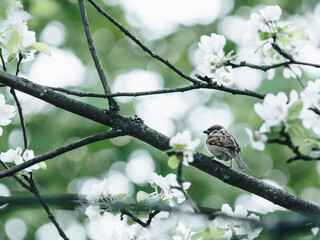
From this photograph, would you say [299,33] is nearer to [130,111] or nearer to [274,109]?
[274,109]

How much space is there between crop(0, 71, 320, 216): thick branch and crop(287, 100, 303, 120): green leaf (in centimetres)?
59

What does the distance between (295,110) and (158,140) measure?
77cm

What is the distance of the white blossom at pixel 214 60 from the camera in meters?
2.21

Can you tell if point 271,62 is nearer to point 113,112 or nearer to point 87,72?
point 113,112

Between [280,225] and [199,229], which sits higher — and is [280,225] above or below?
below

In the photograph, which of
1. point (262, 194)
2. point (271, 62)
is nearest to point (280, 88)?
point (271, 62)

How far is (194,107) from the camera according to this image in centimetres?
942

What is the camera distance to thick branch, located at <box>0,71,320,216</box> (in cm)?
211

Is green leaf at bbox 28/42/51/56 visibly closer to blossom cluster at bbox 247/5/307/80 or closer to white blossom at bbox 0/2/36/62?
white blossom at bbox 0/2/36/62

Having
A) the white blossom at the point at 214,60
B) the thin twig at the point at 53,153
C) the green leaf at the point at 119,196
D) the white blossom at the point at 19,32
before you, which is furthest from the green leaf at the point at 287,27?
the white blossom at the point at 19,32

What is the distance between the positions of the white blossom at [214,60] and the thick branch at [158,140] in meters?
0.39

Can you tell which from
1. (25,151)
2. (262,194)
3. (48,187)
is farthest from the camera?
(48,187)

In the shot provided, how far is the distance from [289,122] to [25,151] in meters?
1.39

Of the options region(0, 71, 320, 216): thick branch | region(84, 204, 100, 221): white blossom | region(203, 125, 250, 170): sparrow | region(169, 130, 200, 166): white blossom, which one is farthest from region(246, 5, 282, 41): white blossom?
region(203, 125, 250, 170): sparrow
